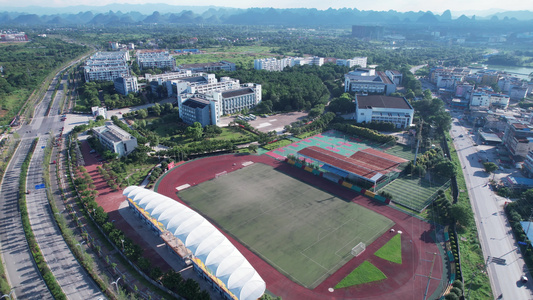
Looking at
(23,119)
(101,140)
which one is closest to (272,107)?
(101,140)

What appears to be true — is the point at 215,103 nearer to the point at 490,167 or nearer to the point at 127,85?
the point at 127,85

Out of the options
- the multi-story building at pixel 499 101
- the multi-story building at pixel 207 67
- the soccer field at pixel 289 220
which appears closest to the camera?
the soccer field at pixel 289 220

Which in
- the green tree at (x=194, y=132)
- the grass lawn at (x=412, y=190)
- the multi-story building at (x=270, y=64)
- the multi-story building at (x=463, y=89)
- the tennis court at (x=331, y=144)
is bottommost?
the grass lawn at (x=412, y=190)

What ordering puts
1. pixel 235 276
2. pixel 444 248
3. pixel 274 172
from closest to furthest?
pixel 235 276 → pixel 444 248 → pixel 274 172

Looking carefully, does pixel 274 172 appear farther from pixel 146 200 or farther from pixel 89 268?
pixel 89 268

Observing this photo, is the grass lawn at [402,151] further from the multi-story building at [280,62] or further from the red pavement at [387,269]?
the multi-story building at [280,62]

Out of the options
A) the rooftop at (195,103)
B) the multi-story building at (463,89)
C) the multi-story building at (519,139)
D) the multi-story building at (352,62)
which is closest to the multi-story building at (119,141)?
the rooftop at (195,103)
